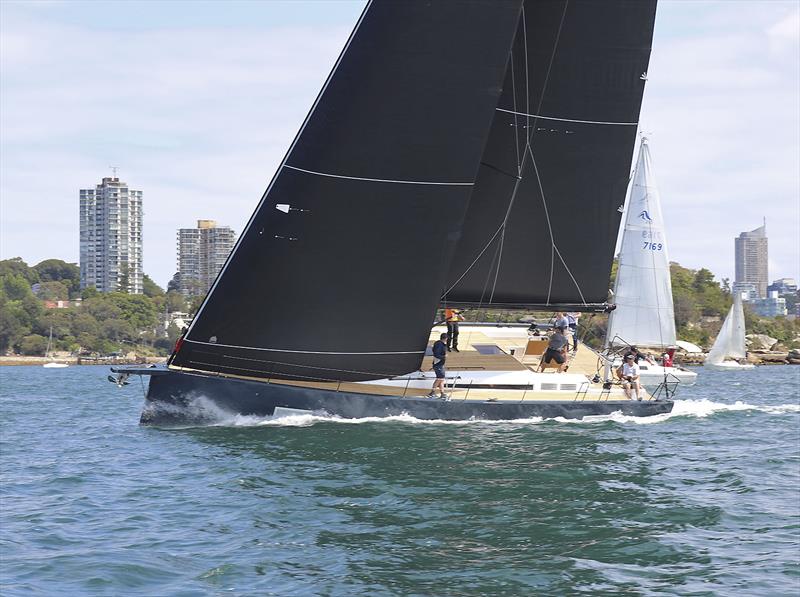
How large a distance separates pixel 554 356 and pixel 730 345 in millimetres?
55748

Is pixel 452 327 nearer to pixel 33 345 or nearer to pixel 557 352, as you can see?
pixel 557 352

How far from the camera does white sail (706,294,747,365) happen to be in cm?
7544

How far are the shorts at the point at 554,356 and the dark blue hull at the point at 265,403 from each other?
262 cm

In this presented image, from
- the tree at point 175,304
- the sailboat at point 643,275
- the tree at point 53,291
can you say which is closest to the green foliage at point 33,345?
the tree at point 175,304

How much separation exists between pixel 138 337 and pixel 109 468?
433 ft

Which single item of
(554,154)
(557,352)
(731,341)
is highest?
(554,154)

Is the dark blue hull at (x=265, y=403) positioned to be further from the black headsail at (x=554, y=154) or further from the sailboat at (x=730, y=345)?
the sailboat at (x=730, y=345)

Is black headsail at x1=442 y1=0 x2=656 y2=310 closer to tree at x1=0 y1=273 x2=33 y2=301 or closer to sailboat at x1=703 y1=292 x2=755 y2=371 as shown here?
sailboat at x1=703 y1=292 x2=755 y2=371

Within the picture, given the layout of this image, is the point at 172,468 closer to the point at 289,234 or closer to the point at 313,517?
the point at 313,517

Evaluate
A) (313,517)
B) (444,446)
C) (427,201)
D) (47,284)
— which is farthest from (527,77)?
(47,284)

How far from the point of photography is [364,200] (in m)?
21.2

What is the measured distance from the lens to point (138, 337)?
5723 inches

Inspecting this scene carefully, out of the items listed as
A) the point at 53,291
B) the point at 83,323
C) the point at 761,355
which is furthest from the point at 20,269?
the point at 761,355

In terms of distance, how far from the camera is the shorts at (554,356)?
2442 cm
